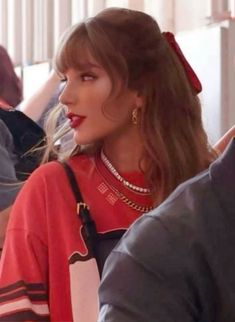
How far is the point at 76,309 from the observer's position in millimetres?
1065

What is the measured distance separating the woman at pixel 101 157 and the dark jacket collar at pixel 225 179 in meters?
0.45

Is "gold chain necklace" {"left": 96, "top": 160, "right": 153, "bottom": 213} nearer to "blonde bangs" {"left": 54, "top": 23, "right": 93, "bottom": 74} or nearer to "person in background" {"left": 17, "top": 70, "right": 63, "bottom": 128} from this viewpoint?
"blonde bangs" {"left": 54, "top": 23, "right": 93, "bottom": 74}

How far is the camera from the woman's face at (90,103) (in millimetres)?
1167

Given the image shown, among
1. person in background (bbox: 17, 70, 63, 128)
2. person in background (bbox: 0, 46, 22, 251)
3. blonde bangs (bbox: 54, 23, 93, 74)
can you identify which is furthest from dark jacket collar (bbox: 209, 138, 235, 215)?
person in background (bbox: 17, 70, 63, 128)

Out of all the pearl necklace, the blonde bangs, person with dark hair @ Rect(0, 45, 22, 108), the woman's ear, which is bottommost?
person with dark hair @ Rect(0, 45, 22, 108)

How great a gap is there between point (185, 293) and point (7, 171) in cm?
99

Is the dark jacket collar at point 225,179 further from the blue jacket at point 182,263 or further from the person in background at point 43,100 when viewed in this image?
the person in background at point 43,100

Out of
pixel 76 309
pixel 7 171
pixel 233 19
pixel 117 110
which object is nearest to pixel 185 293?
pixel 76 309

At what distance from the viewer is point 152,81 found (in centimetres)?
122

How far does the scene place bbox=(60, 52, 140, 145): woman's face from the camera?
3.83ft

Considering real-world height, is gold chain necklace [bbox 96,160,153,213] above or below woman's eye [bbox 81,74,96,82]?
below

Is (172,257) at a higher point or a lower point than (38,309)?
higher

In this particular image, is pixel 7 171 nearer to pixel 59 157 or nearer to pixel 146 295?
pixel 59 157

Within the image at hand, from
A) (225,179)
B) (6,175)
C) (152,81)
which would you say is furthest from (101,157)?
(225,179)
